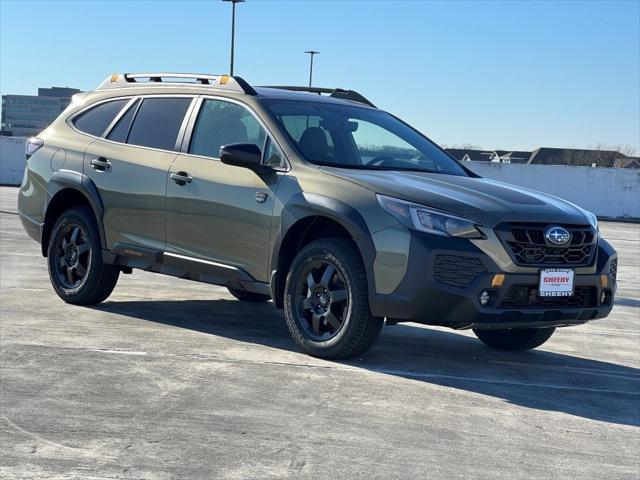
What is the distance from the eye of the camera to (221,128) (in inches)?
291

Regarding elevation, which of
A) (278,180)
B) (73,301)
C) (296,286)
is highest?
(278,180)

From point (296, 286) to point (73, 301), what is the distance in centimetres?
249

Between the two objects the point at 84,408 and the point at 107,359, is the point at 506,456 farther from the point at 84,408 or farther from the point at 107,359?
the point at 107,359

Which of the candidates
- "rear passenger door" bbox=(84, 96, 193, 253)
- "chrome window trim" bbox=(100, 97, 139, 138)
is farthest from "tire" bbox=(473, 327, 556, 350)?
"chrome window trim" bbox=(100, 97, 139, 138)

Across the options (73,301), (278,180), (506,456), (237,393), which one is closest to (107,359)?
(237,393)

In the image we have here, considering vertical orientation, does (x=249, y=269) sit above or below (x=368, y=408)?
above

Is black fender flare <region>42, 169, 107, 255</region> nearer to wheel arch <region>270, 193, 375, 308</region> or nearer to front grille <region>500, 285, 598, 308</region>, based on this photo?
wheel arch <region>270, 193, 375, 308</region>

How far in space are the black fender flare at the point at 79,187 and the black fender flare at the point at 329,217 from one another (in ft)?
6.33

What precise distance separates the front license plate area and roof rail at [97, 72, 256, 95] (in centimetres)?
256

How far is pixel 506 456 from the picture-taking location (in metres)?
4.55

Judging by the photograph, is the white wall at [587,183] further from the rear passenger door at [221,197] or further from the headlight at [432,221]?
the headlight at [432,221]

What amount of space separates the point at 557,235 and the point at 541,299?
1.31 ft

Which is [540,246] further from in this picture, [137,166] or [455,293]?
[137,166]

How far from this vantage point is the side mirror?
22.0 ft
